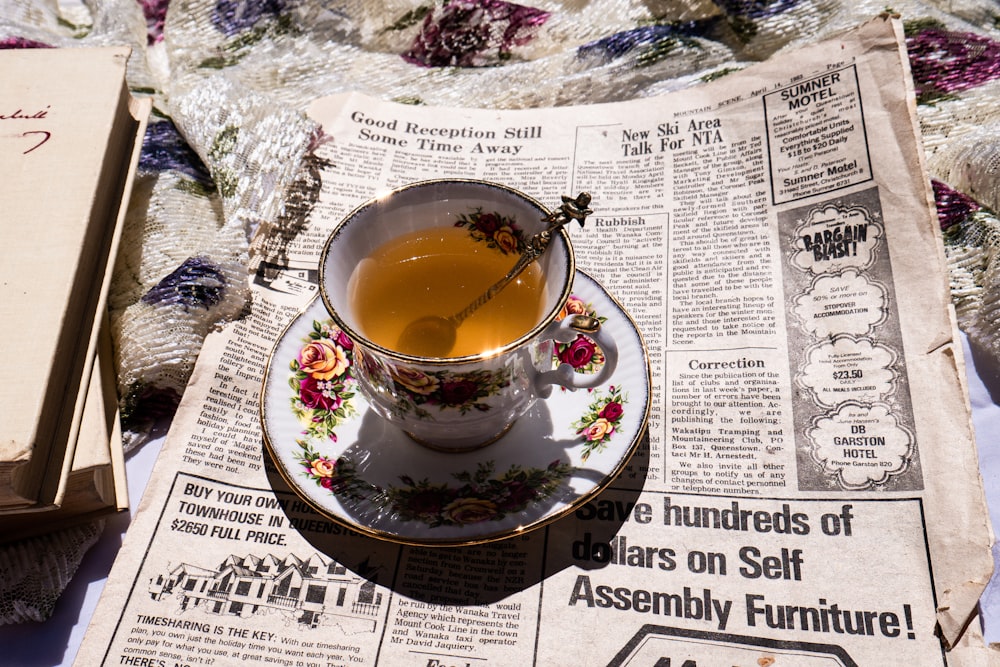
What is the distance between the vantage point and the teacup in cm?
48

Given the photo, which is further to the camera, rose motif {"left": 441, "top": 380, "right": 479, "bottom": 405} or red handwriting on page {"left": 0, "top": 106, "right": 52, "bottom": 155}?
red handwriting on page {"left": 0, "top": 106, "right": 52, "bottom": 155}

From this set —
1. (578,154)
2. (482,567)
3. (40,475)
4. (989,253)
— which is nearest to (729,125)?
(578,154)

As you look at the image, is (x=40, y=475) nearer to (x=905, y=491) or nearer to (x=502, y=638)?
(x=502, y=638)

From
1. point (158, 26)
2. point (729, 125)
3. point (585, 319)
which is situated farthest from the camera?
point (158, 26)

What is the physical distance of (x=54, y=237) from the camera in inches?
22.4

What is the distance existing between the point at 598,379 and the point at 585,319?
61 mm

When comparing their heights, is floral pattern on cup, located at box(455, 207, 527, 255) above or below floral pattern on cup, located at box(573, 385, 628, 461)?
above

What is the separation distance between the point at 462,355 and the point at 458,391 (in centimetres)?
3

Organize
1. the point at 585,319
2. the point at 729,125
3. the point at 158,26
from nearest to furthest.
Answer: the point at 585,319, the point at 729,125, the point at 158,26

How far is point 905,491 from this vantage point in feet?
1.70

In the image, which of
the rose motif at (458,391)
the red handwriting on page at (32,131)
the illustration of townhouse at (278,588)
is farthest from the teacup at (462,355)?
the red handwriting on page at (32,131)

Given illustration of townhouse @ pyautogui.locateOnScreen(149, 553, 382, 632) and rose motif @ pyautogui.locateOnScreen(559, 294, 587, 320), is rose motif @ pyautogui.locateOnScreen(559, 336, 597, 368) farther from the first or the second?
illustration of townhouse @ pyautogui.locateOnScreen(149, 553, 382, 632)

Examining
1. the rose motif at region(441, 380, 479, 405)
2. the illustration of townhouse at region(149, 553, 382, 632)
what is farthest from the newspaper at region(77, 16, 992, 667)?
the rose motif at region(441, 380, 479, 405)

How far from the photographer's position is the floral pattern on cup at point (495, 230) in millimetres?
543
